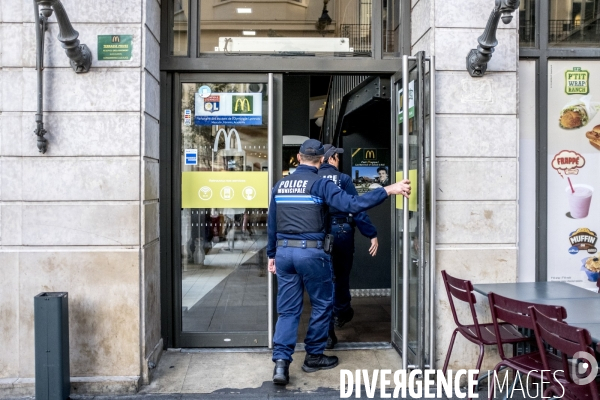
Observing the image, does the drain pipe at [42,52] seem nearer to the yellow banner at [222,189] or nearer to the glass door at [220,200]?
the glass door at [220,200]

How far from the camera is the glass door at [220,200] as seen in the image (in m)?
5.41

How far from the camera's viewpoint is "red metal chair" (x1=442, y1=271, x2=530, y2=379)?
4.15 meters

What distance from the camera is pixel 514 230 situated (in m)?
4.82

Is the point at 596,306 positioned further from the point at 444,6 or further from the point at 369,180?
the point at 369,180

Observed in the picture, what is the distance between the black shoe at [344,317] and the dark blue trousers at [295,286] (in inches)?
53.9

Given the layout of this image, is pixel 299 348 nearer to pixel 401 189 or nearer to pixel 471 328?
pixel 471 328

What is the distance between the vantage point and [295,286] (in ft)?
15.3

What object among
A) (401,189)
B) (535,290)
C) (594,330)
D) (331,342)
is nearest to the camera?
(594,330)

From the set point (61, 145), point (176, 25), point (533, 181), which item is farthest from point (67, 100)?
point (533, 181)

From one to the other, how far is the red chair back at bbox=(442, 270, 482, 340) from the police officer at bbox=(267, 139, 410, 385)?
93cm

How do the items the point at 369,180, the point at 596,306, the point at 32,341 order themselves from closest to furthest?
the point at 596,306
the point at 32,341
the point at 369,180

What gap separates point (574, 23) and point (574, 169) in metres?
1.40

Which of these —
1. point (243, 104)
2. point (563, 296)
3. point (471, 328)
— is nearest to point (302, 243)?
point (471, 328)

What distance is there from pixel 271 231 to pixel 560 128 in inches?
115
